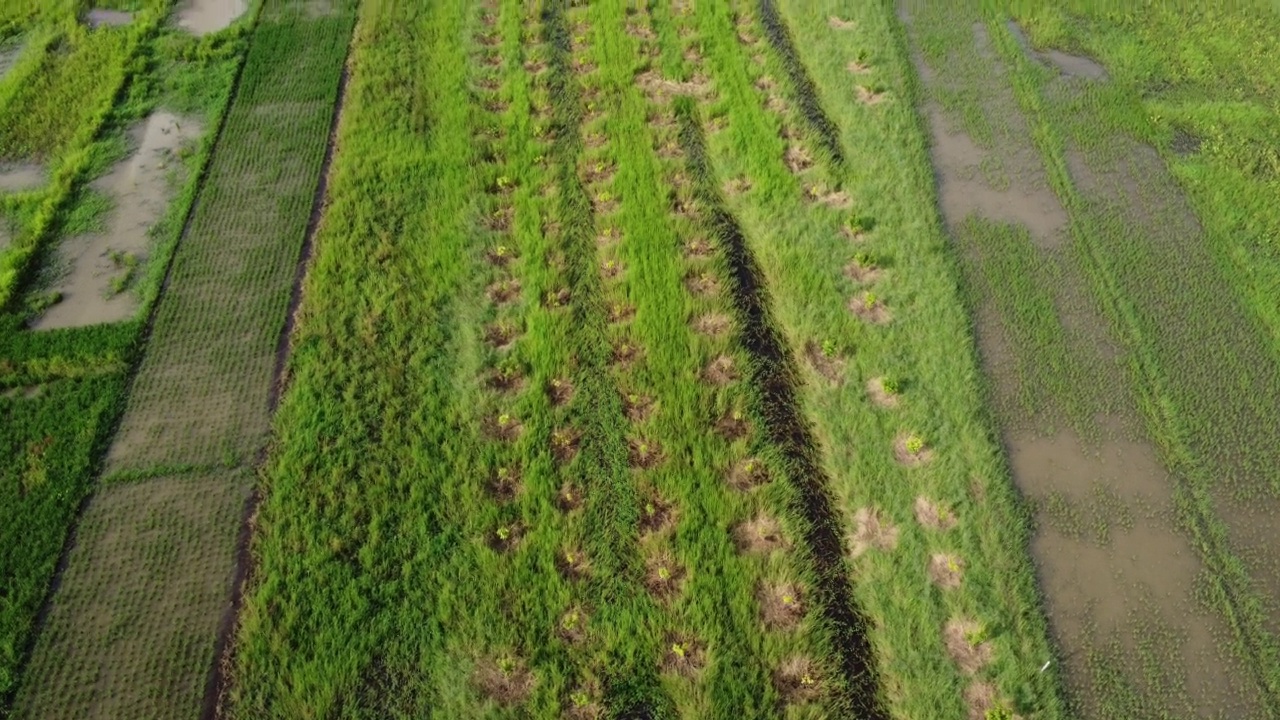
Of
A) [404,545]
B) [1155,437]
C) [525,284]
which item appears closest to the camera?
[404,545]

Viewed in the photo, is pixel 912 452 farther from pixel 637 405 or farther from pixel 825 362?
pixel 637 405

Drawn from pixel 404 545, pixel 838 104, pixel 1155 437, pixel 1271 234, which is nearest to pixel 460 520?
pixel 404 545

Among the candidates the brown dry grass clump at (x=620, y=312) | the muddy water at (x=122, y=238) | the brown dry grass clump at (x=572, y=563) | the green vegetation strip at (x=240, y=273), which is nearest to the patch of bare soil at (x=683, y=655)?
the brown dry grass clump at (x=572, y=563)

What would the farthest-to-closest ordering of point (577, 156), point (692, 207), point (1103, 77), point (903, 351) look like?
point (1103, 77) → point (577, 156) → point (692, 207) → point (903, 351)

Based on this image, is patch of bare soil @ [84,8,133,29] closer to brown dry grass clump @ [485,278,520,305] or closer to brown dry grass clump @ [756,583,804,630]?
brown dry grass clump @ [485,278,520,305]

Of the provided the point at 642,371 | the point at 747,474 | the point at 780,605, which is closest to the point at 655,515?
the point at 747,474

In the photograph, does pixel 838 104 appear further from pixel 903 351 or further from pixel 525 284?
pixel 525 284
